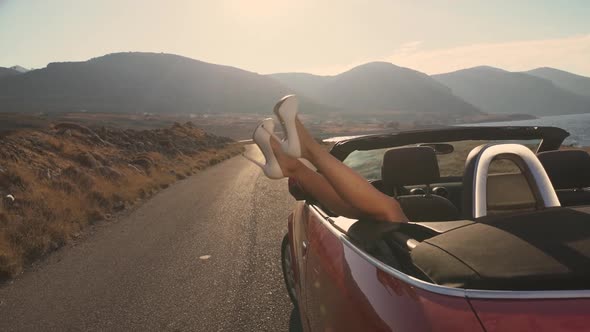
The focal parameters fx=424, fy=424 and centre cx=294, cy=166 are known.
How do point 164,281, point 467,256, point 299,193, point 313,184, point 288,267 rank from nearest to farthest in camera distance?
point 467,256
point 313,184
point 299,193
point 288,267
point 164,281

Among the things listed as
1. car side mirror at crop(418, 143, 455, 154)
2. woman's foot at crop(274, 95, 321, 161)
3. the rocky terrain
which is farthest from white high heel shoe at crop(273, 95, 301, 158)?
the rocky terrain

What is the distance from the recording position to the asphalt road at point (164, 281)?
4.09 meters

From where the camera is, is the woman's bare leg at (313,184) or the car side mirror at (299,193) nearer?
the woman's bare leg at (313,184)

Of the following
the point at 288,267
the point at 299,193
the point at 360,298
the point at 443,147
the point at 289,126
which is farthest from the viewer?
the point at 288,267

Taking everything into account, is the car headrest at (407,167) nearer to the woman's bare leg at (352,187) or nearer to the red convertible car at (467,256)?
the red convertible car at (467,256)

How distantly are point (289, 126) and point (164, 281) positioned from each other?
331cm

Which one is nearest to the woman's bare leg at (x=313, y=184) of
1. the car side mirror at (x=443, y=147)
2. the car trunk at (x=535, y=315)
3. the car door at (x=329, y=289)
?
the car door at (x=329, y=289)

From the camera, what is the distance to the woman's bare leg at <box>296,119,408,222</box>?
7.82 ft

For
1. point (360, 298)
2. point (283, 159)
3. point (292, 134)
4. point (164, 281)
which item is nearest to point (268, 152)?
point (283, 159)

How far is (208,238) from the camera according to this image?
7.08 meters

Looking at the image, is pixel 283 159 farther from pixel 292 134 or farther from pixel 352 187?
pixel 352 187

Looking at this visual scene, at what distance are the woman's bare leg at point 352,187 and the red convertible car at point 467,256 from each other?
141 millimetres

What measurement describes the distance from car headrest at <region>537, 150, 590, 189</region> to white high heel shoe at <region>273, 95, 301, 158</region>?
4.89 feet

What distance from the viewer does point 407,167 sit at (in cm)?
288
